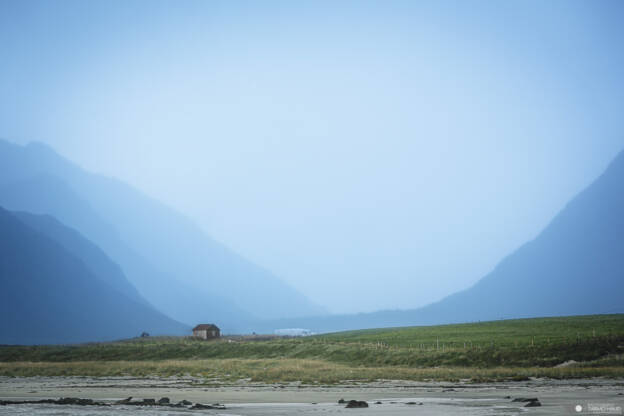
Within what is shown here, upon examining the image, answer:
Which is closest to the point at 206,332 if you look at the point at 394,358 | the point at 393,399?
the point at 394,358

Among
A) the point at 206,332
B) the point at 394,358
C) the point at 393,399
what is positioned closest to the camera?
the point at 393,399

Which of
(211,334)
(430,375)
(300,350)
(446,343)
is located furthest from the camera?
(211,334)

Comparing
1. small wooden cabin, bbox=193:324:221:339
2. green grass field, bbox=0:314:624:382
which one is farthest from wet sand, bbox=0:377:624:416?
small wooden cabin, bbox=193:324:221:339

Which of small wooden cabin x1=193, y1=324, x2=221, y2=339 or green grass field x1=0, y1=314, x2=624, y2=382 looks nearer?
green grass field x1=0, y1=314, x2=624, y2=382

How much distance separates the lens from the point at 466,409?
26.4m

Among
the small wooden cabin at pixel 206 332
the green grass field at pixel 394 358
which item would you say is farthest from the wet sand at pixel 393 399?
the small wooden cabin at pixel 206 332

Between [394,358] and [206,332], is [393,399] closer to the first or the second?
[394,358]

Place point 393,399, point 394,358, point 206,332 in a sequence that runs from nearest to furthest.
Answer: point 393,399 < point 394,358 < point 206,332

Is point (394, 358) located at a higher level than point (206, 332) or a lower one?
lower

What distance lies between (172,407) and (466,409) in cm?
1392

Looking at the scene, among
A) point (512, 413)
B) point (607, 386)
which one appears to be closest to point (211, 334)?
point (607, 386)

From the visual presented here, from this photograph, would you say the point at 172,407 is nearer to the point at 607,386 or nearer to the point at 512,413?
the point at 512,413

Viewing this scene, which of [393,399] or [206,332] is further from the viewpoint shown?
[206,332]

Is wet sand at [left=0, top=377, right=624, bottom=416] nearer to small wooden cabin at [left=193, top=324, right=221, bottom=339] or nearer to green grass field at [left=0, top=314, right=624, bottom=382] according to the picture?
green grass field at [left=0, top=314, right=624, bottom=382]
